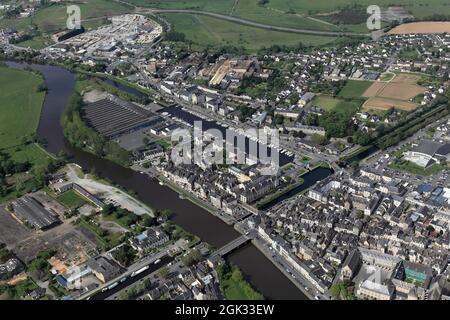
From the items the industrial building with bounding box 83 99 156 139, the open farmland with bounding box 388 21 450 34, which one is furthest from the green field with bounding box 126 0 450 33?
the industrial building with bounding box 83 99 156 139

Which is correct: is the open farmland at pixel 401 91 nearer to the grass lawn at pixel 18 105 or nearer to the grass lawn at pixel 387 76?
the grass lawn at pixel 387 76

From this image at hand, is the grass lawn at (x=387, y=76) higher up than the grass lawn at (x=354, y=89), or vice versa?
the grass lawn at (x=387, y=76)

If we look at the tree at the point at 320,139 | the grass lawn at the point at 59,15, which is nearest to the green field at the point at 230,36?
the grass lawn at the point at 59,15

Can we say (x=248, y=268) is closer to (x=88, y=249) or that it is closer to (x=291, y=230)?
(x=291, y=230)

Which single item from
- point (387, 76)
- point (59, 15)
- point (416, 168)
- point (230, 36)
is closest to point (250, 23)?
point (230, 36)

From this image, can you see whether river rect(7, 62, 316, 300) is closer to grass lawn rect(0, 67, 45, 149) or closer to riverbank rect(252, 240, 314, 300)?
riverbank rect(252, 240, 314, 300)
